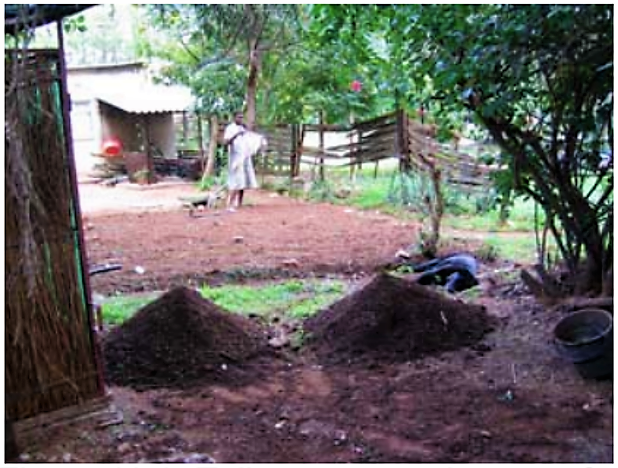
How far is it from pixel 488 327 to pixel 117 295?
3.09m

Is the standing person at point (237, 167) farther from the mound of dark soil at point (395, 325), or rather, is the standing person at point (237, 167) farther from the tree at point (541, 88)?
the mound of dark soil at point (395, 325)

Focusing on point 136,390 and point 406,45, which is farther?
point 406,45

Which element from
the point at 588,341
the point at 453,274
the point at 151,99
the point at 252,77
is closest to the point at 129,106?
the point at 151,99

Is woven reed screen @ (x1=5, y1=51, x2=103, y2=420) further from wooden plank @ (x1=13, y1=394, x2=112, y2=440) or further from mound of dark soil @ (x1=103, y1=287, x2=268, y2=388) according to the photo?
mound of dark soil @ (x1=103, y1=287, x2=268, y2=388)

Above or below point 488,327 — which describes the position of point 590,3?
above

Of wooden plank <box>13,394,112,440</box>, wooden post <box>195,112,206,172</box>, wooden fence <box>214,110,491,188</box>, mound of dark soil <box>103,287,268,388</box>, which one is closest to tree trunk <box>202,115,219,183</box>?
wooden fence <box>214,110,491,188</box>

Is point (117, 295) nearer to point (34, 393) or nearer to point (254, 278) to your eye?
point (254, 278)

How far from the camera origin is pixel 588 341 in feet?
12.3

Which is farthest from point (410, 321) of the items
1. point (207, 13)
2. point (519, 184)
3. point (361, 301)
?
point (207, 13)

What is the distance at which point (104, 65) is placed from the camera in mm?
19969

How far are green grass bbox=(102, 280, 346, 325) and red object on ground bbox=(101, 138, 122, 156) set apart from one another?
37.1 feet

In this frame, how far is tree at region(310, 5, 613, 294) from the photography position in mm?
3551

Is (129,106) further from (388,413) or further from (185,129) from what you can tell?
(388,413)

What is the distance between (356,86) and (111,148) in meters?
6.71
